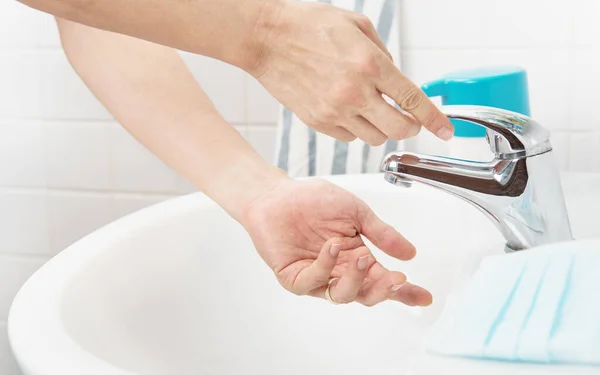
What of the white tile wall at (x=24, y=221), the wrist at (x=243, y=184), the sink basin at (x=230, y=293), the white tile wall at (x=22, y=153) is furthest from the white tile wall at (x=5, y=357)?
the wrist at (x=243, y=184)

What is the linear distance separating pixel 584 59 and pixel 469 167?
38 centimetres

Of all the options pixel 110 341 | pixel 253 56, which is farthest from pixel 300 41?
pixel 110 341

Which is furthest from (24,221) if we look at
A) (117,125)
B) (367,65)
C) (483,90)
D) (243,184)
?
(367,65)

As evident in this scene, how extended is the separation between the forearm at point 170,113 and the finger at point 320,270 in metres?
0.13

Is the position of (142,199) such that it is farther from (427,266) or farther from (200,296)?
(427,266)

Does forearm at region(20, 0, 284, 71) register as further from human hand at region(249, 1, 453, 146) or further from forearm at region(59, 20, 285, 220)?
forearm at region(59, 20, 285, 220)

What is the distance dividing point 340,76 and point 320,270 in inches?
5.7

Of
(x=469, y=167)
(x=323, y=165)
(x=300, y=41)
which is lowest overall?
(x=323, y=165)

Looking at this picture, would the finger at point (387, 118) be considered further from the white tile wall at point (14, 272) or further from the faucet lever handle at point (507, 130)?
the white tile wall at point (14, 272)

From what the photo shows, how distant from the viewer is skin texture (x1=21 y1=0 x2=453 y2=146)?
0.54 meters

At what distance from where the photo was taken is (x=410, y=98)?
1.79ft

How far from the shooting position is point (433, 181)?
66 centimetres

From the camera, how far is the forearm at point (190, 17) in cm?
56

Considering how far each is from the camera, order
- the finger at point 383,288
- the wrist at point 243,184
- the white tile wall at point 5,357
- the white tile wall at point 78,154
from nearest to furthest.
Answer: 1. the finger at point 383,288
2. the wrist at point 243,184
3. the white tile wall at point 78,154
4. the white tile wall at point 5,357
